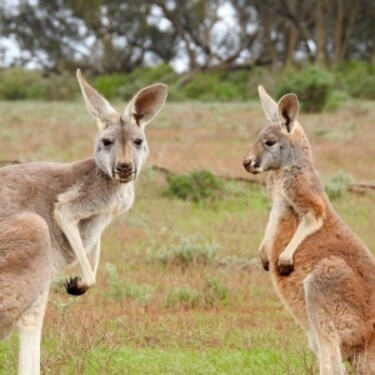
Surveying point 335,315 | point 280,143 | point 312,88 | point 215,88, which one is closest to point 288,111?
point 280,143

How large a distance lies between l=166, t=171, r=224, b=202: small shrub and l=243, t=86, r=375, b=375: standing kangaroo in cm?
652

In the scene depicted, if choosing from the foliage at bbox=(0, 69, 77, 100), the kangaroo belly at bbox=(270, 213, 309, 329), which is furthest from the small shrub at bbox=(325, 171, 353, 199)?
the foliage at bbox=(0, 69, 77, 100)

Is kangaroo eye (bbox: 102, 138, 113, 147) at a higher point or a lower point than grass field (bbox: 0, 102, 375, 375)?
higher

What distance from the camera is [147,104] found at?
569cm

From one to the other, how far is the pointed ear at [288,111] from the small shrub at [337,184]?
6676 mm

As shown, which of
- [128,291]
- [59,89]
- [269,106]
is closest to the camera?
[269,106]

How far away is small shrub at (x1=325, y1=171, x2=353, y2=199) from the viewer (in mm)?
12449

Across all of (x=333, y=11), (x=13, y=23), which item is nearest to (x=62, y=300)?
(x=333, y=11)

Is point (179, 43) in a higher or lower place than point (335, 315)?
lower

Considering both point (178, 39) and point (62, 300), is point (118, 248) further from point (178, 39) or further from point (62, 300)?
point (178, 39)

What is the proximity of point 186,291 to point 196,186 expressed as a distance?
5057mm

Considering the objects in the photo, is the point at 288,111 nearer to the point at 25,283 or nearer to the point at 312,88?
the point at 25,283

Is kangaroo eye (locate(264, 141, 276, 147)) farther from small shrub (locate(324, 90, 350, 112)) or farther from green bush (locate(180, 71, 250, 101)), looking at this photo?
green bush (locate(180, 71, 250, 101))

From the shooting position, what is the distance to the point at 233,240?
10.1 meters
